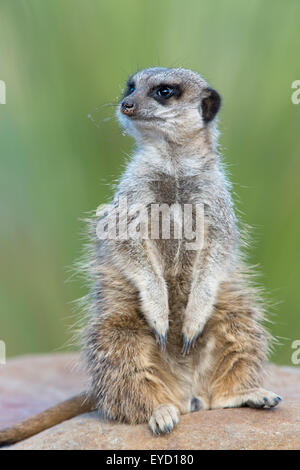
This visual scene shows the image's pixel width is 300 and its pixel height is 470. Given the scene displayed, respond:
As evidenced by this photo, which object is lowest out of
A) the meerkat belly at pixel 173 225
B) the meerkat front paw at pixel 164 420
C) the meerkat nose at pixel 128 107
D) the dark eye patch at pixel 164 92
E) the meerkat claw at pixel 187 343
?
the meerkat front paw at pixel 164 420

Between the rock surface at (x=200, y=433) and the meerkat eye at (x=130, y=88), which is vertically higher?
the meerkat eye at (x=130, y=88)

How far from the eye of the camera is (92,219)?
3328 millimetres

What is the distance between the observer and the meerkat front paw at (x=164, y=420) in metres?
2.45

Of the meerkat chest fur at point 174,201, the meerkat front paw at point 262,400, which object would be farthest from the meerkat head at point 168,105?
the meerkat front paw at point 262,400

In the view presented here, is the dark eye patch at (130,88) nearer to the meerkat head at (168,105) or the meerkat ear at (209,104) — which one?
the meerkat head at (168,105)

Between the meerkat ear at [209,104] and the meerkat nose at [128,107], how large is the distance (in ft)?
1.33

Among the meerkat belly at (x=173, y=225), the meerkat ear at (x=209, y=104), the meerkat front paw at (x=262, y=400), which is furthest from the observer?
the meerkat ear at (x=209, y=104)

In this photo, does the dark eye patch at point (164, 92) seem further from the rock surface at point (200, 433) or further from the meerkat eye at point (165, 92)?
the rock surface at point (200, 433)

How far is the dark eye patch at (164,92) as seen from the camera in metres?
3.10

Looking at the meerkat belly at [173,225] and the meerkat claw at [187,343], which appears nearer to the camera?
the meerkat claw at [187,343]

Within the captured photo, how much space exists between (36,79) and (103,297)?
236cm

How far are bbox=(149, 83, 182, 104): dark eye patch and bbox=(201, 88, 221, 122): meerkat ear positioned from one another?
0.15m

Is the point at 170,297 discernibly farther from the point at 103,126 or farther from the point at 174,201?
the point at 103,126

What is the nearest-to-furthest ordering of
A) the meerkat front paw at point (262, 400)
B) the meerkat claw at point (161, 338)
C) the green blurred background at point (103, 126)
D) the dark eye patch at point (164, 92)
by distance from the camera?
the meerkat front paw at point (262, 400), the meerkat claw at point (161, 338), the dark eye patch at point (164, 92), the green blurred background at point (103, 126)
